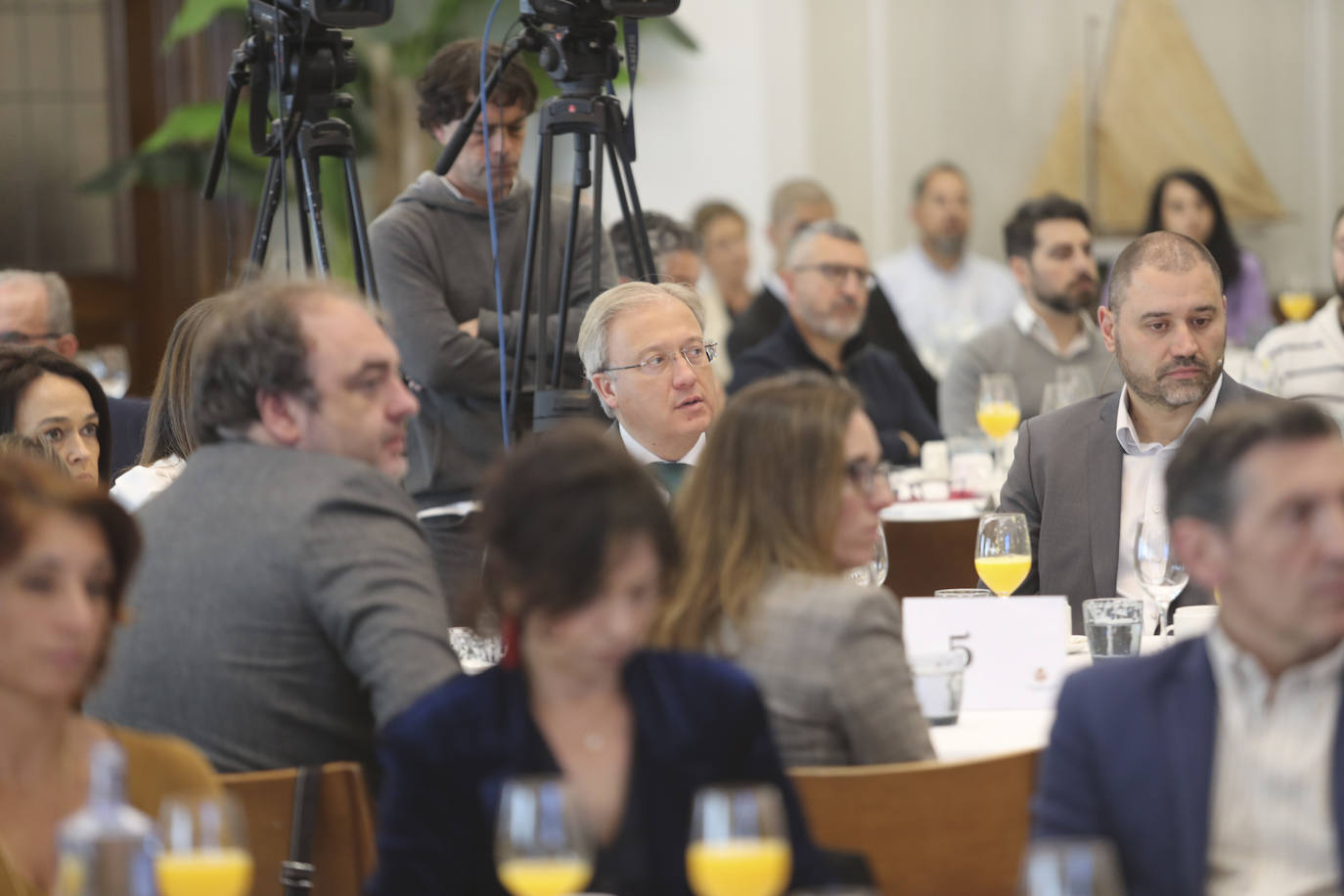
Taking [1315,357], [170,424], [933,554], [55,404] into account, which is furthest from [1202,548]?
[1315,357]

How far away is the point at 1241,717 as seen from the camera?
5.38ft

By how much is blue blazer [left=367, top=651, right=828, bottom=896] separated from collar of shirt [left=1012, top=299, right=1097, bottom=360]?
4130 millimetres

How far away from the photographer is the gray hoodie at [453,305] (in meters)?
3.94

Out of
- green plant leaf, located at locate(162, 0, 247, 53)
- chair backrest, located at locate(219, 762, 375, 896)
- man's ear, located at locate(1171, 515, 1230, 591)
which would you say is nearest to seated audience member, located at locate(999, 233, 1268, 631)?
man's ear, located at locate(1171, 515, 1230, 591)

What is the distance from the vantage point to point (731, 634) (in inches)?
74.6

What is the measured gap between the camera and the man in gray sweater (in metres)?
3.92

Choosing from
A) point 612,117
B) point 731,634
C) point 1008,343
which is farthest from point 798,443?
point 1008,343

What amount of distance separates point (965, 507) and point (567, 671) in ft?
9.40

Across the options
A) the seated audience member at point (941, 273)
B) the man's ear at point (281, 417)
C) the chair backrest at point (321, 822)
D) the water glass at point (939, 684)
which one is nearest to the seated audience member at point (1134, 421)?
the water glass at point (939, 684)

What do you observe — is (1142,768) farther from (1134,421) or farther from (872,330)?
(872,330)

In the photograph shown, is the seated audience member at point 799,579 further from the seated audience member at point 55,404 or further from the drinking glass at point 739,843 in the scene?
the seated audience member at point 55,404

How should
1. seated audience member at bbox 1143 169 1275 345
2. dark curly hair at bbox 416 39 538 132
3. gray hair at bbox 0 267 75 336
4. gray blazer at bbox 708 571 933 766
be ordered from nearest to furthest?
gray blazer at bbox 708 571 933 766
dark curly hair at bbox 416 39 538 132
gray hair at bbox 0 267 75 336
seated audience member at bbox 1143 169 1275 345

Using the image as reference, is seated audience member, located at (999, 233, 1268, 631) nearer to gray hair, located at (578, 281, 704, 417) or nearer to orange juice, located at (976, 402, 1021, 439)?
gray hair, located at (578, 281, 704, 417)

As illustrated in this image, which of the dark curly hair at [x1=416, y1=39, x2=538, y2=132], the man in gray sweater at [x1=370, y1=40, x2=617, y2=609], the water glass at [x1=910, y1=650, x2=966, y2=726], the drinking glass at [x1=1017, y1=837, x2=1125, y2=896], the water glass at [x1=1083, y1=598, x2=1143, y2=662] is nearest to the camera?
the drinking glass at [x1=1017, y1=837, x2=1125, y2=896]
